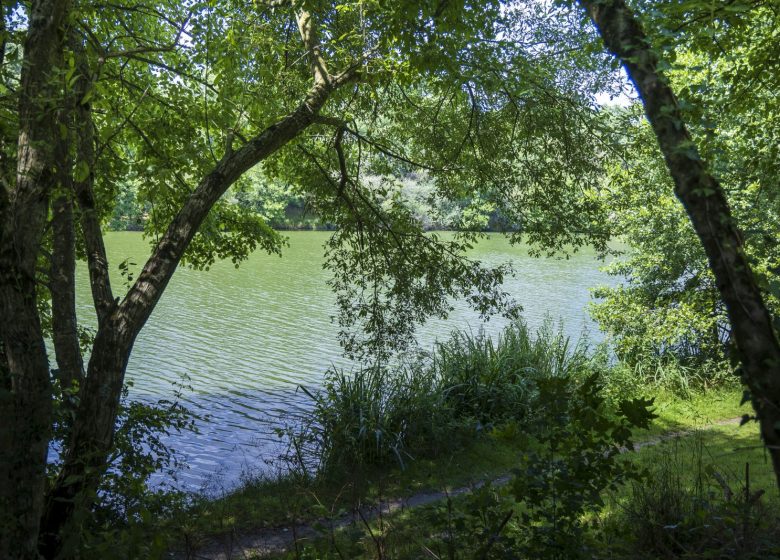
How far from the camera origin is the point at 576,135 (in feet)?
25.6

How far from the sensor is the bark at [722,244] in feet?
7.48

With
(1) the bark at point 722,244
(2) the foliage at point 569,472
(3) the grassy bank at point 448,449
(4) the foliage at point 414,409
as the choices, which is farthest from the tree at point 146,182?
(1) the bark at point 722,244

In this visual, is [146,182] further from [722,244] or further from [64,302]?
[722,244]

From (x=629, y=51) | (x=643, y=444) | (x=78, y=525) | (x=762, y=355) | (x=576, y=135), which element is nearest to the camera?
(x=762, y=355)

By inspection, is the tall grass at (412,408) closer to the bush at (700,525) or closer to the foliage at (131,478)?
the foliage at (131,478)

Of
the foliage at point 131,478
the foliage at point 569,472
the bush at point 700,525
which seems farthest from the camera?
the foliage at point 131,478

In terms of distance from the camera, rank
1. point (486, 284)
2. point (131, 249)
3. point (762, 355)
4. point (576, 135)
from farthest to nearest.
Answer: point (131, 249), point (486, 284), point (576, 135), point (762, 355)

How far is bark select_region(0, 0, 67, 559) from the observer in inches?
148

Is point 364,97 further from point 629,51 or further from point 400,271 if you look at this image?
point 629,51

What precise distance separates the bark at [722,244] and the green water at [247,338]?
774 centimetres

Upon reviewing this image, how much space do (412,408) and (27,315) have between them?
5783 millimetres

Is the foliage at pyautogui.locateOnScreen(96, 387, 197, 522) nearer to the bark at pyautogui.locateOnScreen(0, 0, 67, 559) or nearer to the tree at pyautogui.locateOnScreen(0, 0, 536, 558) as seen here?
the tree at pyautogui.locateOnScreen(0, 0, 536, 558)

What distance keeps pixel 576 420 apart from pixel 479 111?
5259 mm

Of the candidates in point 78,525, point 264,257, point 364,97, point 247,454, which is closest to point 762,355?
point 78,525
